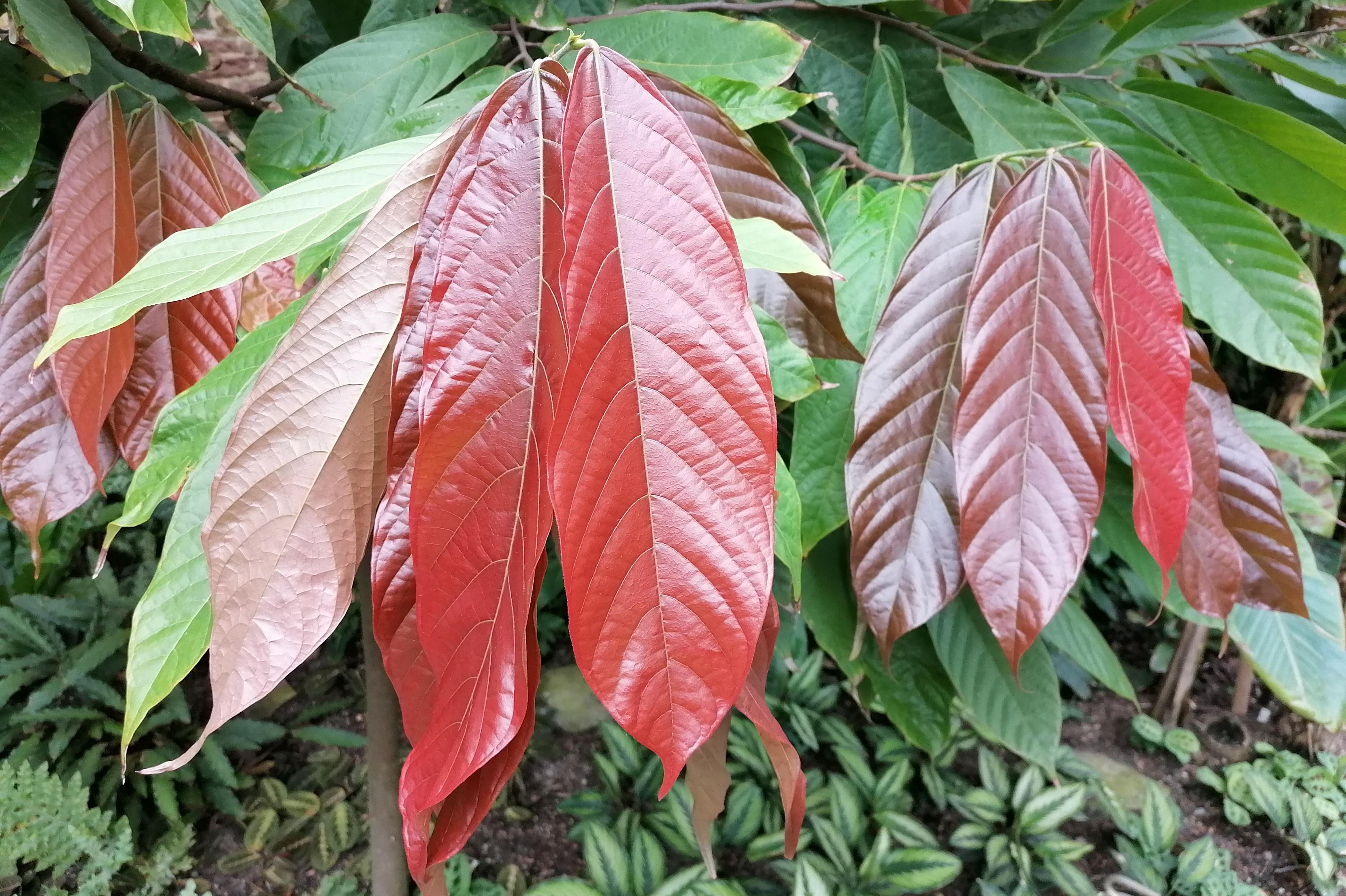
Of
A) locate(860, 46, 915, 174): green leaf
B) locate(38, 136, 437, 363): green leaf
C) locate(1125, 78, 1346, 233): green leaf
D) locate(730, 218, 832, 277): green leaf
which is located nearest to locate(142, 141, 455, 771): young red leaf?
locate(38, 136, 437, 363): green leaf

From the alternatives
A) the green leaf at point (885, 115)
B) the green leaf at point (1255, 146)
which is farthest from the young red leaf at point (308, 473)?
the green leaf at point (1255, 146)

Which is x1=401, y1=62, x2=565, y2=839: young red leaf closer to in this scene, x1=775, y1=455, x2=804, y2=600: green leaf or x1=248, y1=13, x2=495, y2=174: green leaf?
x1=775, y1=455, x2=804, y2=600: green leaf

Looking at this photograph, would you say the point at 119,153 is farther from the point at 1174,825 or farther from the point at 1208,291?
the point at 1174,825

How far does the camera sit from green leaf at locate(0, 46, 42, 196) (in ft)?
1.41

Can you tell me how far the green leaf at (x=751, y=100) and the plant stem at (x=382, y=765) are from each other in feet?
1.39

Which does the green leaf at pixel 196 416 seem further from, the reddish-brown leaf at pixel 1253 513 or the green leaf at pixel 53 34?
the reddish-brown leaf at pixel 1253 513

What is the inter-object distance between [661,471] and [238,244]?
6.5 inches

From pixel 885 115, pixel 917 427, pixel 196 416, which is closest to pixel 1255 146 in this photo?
pixel 885 115

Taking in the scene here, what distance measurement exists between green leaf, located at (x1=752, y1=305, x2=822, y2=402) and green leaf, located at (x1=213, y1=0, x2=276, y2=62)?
328 mm

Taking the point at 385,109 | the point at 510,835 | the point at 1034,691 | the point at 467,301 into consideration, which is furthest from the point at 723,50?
the point at 510,835

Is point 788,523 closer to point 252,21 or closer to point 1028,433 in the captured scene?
point 1028,433

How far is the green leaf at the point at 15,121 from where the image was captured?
1.41 ft

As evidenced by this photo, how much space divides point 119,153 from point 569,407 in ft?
1.22

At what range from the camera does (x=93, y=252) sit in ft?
1.24
